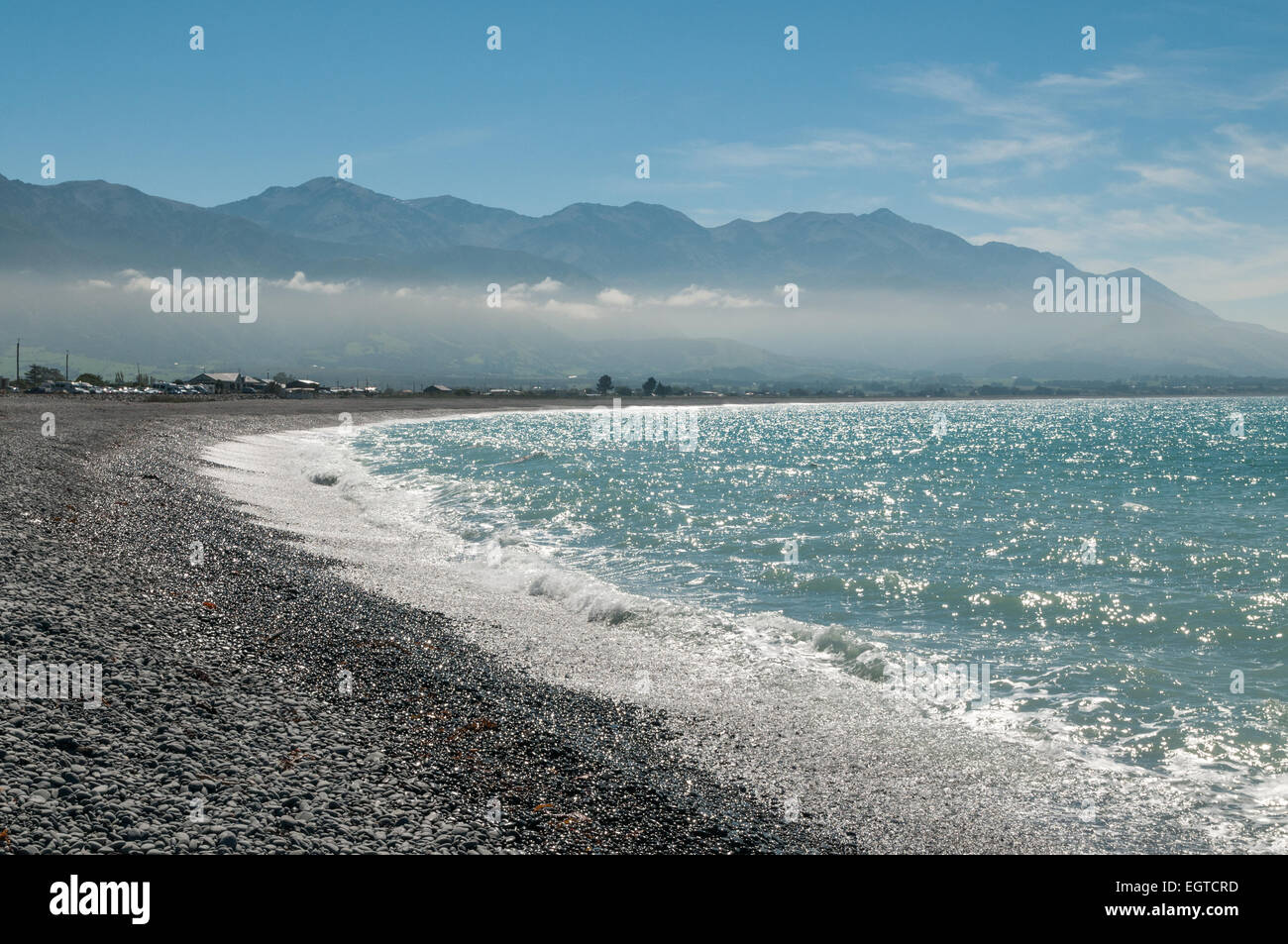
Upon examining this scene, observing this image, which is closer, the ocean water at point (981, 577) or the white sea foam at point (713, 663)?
the white sea foam at point (713, 663)

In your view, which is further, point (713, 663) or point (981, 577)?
point (981, 577)

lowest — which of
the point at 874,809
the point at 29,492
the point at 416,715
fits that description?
the point at 874,809

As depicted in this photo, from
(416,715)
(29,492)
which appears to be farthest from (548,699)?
(29,492)

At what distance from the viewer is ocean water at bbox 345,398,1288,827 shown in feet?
45.3

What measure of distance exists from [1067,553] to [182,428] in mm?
64657

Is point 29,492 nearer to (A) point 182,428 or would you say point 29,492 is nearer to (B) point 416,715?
(B) point 416,715

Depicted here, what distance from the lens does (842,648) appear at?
16.8m

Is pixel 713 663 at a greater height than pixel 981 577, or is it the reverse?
pixel 981 577

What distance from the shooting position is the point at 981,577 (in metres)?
24.1

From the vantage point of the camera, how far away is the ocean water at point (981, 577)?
13812 millimetres

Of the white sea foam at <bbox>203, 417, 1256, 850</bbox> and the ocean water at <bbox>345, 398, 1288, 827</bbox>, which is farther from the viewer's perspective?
the ocean water at <bbox>345, 398, 1288, 827</bbox>
